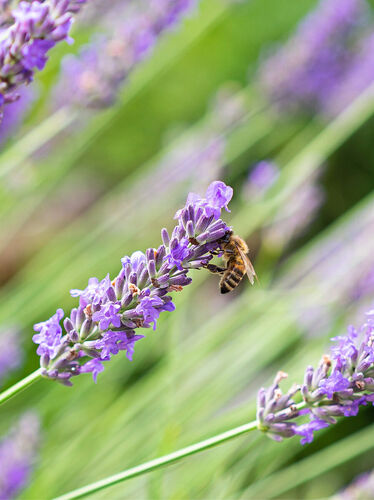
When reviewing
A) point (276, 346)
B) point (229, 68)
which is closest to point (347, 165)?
point (229, 68)

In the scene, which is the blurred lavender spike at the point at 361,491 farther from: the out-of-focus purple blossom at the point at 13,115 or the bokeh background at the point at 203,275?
the out-of-focus purple blossom at the point at 13,115

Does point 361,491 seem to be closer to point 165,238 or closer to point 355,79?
point 165,238

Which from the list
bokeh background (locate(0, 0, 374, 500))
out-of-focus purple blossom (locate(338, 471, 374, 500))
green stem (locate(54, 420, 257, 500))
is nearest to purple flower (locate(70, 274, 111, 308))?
green stem (locate(54, 420, 257, 500))

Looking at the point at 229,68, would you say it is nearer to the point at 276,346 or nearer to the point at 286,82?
the point at 286,82

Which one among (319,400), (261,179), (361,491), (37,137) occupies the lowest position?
(361,491)

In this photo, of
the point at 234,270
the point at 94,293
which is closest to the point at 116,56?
the point at 234,270

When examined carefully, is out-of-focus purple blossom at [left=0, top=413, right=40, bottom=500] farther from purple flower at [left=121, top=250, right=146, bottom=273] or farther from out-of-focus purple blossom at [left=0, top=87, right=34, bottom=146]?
purple flower at [left=121, top=250, right=146, bottom=273]

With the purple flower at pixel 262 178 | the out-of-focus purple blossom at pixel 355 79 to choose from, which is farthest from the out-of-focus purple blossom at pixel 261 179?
the out-of-focus purple blossom at pixel 355 79
